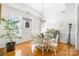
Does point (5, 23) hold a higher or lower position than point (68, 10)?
lower

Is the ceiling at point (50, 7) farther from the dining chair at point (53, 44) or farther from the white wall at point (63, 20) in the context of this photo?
the dining chair at point (53, 44)

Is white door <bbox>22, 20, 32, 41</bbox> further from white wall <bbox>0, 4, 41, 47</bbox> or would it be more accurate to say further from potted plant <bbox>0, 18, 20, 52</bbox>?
potted plant <bbox>0, 18, 20, 52</bbox>

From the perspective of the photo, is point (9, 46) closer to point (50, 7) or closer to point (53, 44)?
point (53, 44)

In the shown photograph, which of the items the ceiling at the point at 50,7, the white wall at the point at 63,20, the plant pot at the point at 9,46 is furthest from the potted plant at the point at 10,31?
the white wall at the point at 63,20

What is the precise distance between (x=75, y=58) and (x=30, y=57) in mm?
1186

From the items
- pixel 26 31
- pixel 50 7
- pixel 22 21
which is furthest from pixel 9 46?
pixel 50 7

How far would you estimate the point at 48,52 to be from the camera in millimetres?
3170

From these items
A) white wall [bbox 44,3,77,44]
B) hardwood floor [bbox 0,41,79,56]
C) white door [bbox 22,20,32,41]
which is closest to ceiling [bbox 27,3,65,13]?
white wall [bbox 44,3,77,44]

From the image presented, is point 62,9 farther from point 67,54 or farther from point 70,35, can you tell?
point 67,54

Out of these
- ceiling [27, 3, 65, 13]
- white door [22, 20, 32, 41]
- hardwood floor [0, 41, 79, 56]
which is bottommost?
hardwood floor [0, 41, 79, 56]

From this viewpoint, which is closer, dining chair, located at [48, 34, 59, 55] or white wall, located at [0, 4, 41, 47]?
white wall, located at [0, 4, 41, 47]

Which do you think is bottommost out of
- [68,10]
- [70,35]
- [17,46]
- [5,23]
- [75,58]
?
[75,58]

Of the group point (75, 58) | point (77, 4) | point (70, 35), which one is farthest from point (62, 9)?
point (75, 58)

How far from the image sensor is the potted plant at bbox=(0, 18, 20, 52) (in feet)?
9.99
